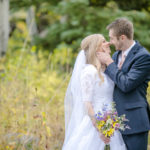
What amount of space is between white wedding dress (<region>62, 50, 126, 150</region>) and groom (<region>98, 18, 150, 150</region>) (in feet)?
0.35

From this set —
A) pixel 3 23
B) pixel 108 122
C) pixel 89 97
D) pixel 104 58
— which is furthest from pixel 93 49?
pixel 3 23

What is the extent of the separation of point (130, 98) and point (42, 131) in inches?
48.7

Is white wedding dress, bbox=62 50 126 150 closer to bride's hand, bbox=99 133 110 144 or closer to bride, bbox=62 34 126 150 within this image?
bride, bbox=62 34 126 150

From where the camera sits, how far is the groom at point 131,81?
2711mm

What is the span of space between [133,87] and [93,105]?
20.9 inches

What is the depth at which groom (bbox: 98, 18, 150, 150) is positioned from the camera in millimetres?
2711

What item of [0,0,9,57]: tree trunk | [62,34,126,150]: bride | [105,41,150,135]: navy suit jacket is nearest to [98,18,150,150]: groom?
[105,41,150,135]: navy suit jacket

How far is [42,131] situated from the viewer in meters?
3.43

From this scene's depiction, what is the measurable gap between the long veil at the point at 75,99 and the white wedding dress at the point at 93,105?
0.08 meters

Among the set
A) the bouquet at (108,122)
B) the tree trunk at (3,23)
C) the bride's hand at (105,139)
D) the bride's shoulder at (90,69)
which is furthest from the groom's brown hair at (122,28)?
the tree trunk at (3,23)

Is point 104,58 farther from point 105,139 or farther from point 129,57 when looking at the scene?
point 105,139

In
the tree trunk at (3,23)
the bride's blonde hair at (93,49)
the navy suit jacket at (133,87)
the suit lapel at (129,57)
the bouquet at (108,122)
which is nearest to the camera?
the bouquet at (108,122)

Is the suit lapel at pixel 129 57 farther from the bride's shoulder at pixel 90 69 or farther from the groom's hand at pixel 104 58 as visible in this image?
the bride's shoulder at pixel 90 69

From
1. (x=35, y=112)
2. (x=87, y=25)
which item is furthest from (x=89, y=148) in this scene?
(x=87, y=25)
